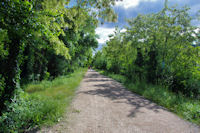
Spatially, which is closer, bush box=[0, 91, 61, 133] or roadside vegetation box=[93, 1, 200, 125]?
bush box=[0, 91, 61, 133]

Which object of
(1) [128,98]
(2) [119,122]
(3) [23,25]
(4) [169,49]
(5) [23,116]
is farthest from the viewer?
(4) [169,49]

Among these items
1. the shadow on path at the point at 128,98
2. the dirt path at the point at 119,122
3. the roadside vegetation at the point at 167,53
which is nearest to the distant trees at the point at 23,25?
the dirt path at the point at 119,122

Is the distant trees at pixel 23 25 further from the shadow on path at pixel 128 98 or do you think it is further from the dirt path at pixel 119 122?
the shadow on path at pixel 128 98

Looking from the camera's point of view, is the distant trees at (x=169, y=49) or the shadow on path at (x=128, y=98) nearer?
the shadow on path at (x=128, y=98)

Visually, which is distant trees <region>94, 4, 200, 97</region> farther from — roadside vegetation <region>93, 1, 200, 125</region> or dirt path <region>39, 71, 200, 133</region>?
dirt path <region>39, 71, 200, 133</region>

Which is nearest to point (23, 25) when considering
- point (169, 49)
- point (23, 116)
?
point (23, 116)

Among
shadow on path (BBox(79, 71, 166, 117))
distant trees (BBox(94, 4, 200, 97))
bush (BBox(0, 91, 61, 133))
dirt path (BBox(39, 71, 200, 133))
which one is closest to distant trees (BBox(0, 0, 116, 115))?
bush (BBox(0, 91, 61, 133))

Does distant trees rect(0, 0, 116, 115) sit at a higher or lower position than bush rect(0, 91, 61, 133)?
higher

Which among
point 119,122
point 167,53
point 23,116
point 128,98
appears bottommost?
point 128,98

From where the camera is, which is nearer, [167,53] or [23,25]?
[23,25]

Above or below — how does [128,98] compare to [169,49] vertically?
below

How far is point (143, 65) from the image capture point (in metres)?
12.3

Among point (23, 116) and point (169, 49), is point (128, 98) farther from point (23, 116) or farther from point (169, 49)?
point (169, 49)

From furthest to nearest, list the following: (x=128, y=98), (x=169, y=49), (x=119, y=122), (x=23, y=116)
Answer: (x=169, y=49), (x=128, y=98), (x=119, y=122), (x=23, y=116)
